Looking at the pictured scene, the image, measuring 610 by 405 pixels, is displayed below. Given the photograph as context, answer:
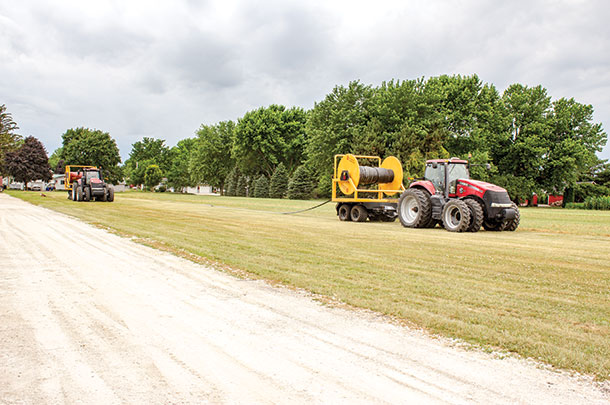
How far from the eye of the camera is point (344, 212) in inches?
832

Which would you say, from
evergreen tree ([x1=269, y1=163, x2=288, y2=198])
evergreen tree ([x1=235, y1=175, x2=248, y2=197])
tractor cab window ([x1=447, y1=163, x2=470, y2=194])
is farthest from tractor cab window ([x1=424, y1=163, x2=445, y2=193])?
evergreen tree ([x1=235, y1=175, x2=248, y2=197])

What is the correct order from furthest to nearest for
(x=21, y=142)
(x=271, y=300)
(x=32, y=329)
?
(x=21, y=142)
(x=271, y=300)
(x=32, y=329)

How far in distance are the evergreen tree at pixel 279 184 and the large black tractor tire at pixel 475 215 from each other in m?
53.6

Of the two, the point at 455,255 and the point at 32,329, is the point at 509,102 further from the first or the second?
the point at 32,329

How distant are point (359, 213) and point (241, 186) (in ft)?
207

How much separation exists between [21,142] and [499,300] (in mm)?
81673

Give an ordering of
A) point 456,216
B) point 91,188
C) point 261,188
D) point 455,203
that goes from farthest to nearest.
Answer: point 261,188 < point 91,188 < point 456,216 < point 455,203

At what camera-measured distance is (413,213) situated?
17.5 metres

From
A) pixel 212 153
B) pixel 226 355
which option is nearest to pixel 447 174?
pixel 226 355

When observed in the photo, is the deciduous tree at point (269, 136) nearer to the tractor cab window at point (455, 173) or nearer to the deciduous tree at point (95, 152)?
the deciduous tree at point (95, 152)

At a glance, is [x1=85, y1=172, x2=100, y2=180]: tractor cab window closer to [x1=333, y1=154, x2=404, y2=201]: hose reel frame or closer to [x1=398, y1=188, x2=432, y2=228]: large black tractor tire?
[x1=333, y1=154, x2=404, y2=201]: hose reel frame

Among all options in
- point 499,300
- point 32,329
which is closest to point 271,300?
point 32,329

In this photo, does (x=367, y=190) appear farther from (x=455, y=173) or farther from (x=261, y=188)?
(x=261, y=188)

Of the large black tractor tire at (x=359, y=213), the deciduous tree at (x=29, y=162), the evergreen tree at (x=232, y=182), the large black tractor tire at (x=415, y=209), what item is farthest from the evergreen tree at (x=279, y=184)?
the large black tractor tire at (x=415, y=209)
